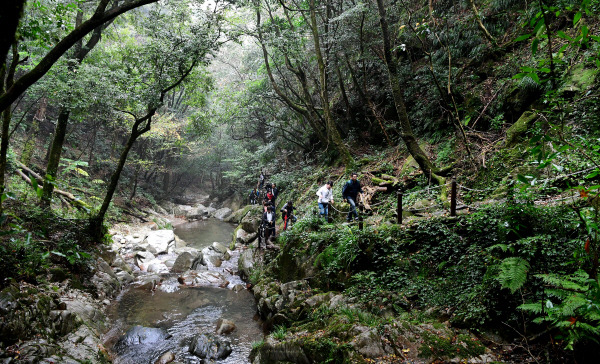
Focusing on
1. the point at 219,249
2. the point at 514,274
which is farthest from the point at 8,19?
the point at 219,249

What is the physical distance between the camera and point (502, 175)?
7336 mm

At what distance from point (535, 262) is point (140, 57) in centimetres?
1103

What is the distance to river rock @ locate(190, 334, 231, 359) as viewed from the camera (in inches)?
234

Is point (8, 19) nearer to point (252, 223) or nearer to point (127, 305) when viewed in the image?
point (127, 305)

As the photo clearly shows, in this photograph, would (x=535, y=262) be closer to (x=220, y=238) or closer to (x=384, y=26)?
(x=384, y=26)

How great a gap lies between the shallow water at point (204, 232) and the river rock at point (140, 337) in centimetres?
881

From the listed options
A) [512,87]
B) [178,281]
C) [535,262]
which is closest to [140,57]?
[178,281]

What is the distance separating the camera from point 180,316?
788 centimetres

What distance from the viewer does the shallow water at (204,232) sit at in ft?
56.2

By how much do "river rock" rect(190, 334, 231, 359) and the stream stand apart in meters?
0.10

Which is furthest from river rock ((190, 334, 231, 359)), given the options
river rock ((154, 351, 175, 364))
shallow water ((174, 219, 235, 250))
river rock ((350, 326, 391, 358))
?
shallow water ((174, 219, 235, 250))

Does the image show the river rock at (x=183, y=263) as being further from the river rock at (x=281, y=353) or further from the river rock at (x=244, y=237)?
the river rock at (x=281, y=353)

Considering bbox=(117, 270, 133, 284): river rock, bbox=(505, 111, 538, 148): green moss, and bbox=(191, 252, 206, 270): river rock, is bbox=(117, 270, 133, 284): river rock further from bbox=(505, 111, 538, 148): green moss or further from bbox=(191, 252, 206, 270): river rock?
bbox=(505, 111, 538, 148): green moss

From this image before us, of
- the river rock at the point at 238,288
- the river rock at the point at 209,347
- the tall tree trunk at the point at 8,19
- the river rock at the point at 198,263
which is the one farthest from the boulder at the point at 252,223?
the tall tree trunk at the point at 8,19
